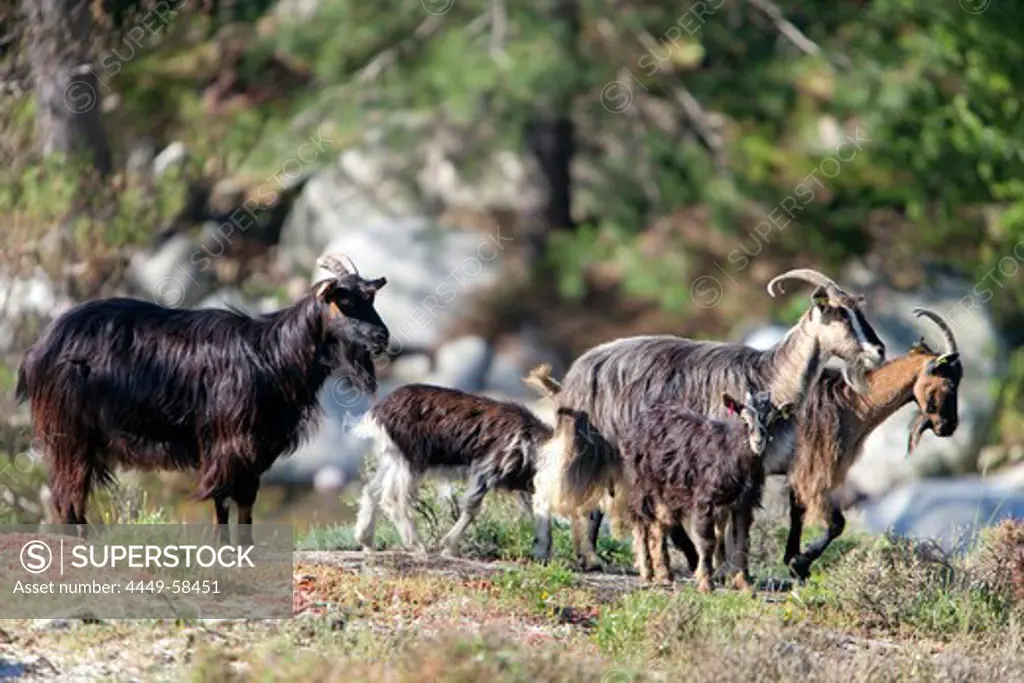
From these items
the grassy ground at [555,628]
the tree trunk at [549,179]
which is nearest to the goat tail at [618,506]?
the grassy ground at [555,628]

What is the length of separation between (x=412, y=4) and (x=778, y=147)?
5.30 m

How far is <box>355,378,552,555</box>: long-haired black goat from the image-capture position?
12.0 meters

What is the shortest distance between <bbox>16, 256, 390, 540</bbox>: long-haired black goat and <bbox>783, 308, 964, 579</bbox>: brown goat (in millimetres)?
2866

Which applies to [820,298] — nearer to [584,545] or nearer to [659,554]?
[659,554]

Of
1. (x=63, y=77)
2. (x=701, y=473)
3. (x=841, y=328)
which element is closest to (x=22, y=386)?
(x=701, y=473)

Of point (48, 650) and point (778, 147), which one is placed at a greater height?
point (778, 147)

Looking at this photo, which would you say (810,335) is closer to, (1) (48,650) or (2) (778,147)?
(1) (48,650)

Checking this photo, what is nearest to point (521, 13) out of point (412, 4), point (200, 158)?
point (412, 4)

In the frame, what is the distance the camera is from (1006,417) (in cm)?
2477

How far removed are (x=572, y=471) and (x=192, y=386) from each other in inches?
95.2

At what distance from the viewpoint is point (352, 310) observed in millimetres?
11992

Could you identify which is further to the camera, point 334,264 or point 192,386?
point 334,264

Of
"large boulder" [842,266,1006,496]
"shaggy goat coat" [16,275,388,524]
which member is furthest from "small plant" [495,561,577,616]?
"large boulder" [842,266,1006,496]

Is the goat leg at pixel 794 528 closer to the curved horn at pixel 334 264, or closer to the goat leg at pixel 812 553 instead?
the goat leg at pixel 812 553
